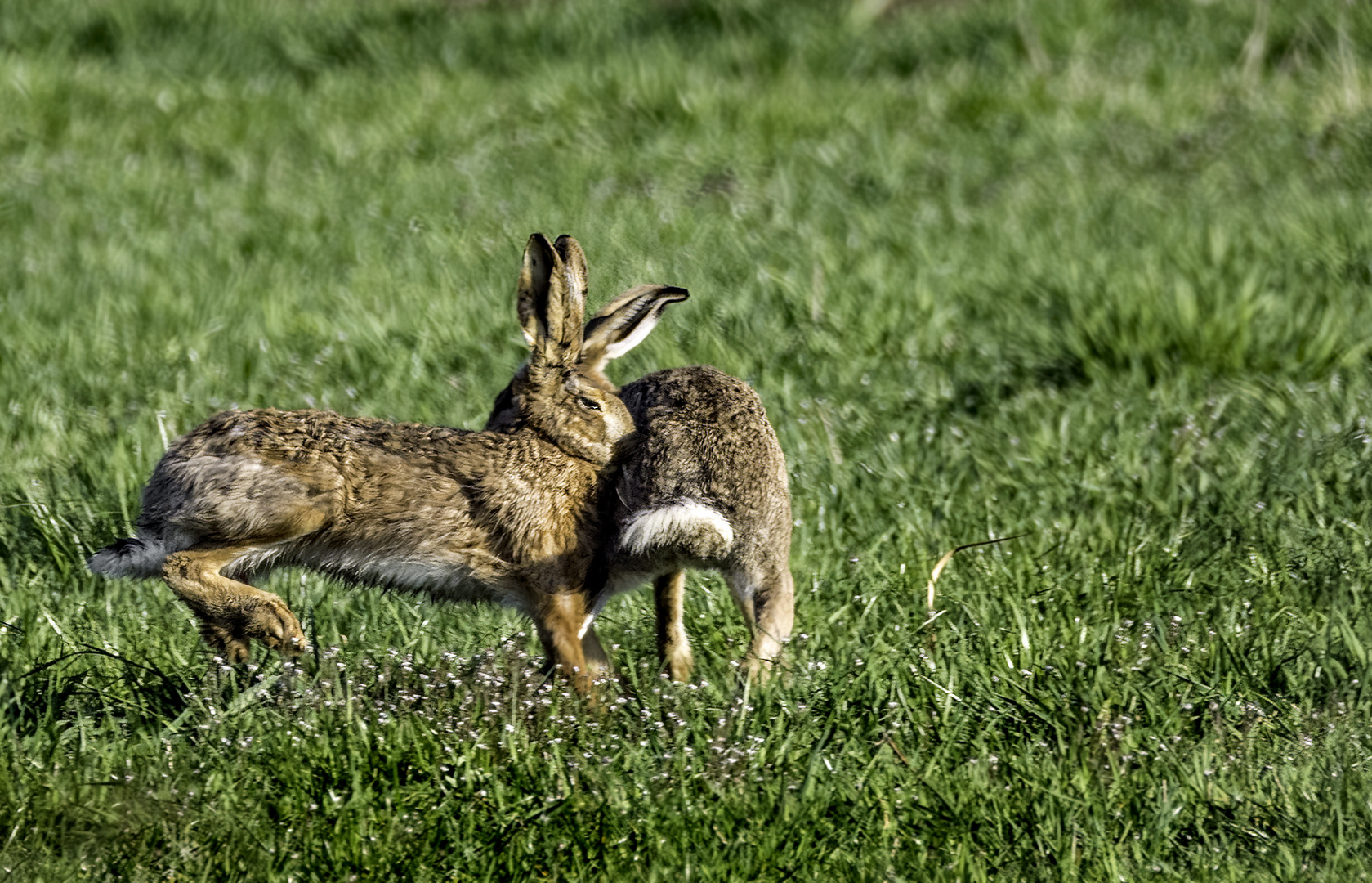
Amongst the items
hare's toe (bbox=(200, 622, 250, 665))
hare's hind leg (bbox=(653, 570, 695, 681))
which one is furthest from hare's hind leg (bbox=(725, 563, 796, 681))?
hare's toe (bbox=(200, 622, 250, 665))

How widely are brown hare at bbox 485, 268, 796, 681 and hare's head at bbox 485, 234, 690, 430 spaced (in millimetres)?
56

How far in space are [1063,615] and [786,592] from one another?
2.26 ft

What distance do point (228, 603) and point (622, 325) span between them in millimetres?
1331

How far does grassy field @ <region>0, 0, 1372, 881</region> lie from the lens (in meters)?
3.11

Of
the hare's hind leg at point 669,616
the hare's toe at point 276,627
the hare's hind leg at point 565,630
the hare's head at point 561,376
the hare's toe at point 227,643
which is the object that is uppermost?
the hare's head at point 561,376

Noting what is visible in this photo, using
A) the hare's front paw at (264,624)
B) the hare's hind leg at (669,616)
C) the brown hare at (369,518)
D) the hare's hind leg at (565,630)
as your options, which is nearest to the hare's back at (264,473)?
the brown hare at (369,518)

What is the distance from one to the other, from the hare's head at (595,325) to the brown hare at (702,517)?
6 cm

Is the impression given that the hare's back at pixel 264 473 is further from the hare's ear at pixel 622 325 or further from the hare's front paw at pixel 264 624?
the hare's ear at pixel 622 325

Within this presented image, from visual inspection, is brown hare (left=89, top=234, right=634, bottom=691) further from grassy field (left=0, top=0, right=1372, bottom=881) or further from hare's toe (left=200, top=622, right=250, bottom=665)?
grassy field (left=0, top=0, right=1372, bottom=881)

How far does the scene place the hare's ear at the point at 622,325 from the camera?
433 cm

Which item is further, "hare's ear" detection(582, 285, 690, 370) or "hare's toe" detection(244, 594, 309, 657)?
"hare's ear" detection(582, 285, 690, 370)

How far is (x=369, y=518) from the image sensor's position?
373 centimetres

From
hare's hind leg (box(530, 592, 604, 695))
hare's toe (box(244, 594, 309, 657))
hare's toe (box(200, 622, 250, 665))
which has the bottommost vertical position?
hare's hind leg (box(530, 592, 604, 695))

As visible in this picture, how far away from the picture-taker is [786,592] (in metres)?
3.94
